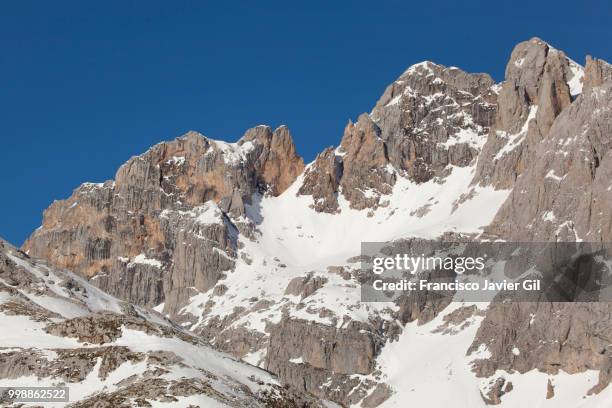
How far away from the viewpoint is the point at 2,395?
75062 millimetres

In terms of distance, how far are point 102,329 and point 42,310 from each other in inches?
689

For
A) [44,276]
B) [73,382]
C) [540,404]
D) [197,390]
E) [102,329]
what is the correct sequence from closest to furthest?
[197,390] < [73,382] < [102,329] < [44,276] < [540,404]

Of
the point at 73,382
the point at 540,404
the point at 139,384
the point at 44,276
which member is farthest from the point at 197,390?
the point at 540,404

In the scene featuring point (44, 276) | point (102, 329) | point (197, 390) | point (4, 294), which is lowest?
point (197, 390)

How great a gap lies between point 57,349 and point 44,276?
55.9 metres

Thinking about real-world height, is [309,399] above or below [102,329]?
below

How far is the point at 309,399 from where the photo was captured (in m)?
83.2

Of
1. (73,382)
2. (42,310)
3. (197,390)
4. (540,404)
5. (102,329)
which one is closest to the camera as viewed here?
(197,390)

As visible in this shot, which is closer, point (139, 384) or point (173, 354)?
point (139, 384)

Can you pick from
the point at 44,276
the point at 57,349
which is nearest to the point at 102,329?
the point at 57,349

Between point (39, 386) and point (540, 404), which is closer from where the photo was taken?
point (39, 386)

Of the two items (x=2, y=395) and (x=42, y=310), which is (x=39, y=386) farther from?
(x=42, y=310)

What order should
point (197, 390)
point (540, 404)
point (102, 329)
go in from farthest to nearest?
1. point (540, 404)
2. point (102, 329)
3. point (197, 390)

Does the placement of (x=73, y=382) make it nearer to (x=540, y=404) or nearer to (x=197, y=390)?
(x=197, y=390)
